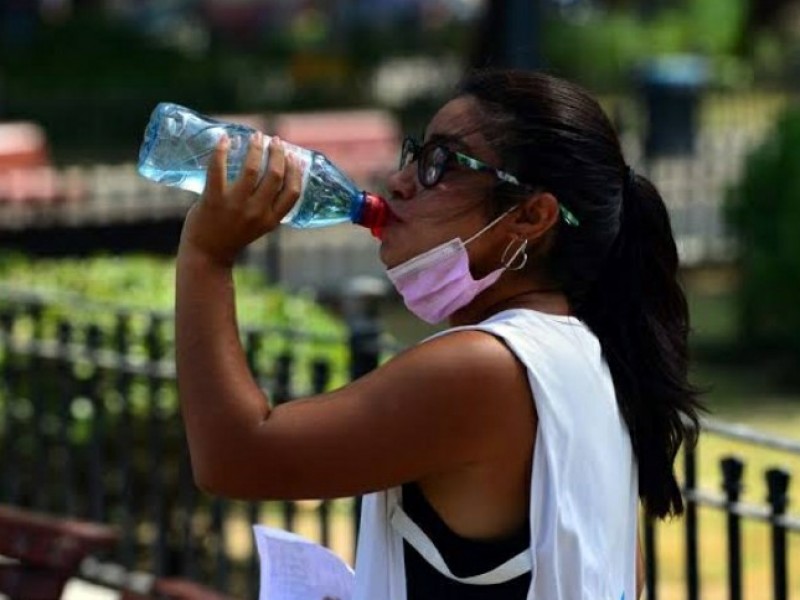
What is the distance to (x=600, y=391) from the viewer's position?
2.48 m

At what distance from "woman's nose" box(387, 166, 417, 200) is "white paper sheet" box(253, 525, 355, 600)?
475 mm

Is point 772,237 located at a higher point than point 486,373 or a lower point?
lower

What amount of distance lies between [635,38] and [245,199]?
2922 centimetres

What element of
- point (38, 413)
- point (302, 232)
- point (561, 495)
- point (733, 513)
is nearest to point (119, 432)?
point (38, 413)

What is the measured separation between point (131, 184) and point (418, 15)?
2206 centimetres

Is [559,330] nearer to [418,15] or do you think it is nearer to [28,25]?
[28,25]

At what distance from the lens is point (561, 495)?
2395 millimetres

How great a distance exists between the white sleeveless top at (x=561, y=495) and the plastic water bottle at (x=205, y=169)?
0.70ft

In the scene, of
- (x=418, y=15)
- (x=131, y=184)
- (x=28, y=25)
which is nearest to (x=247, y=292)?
(x=131, y=184)

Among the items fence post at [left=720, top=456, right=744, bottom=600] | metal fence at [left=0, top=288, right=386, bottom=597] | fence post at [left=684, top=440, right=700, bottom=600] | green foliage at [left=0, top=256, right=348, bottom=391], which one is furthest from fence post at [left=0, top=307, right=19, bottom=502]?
fence post at [left=720, top=456, right=744, bottom=600]

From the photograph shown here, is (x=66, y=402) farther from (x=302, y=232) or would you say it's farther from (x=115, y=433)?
(x=302, y=232)

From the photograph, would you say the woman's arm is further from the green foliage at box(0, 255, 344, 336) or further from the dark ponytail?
the green foliage at box(0, 255, 344, 336)

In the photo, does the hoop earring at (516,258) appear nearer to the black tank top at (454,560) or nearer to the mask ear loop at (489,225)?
the mask ear loop at (489,225)

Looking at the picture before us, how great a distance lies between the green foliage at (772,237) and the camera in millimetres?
10961
